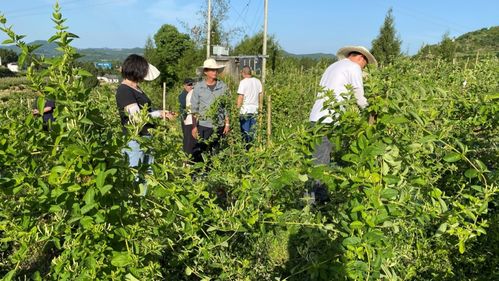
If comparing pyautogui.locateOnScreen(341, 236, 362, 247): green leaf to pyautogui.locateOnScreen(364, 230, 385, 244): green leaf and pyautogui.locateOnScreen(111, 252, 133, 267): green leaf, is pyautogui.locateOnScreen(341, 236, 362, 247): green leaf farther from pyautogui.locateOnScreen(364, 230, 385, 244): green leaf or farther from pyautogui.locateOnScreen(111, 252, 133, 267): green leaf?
pyautogui.locateOnScreen(111, 252, 133, 267): green leaf

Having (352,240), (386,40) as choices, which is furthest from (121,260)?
(386,40)

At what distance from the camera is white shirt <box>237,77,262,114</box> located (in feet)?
21.9

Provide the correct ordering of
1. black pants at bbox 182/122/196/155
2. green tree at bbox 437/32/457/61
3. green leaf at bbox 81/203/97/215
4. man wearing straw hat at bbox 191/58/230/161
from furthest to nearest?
green tree at bbox 437/32/457/61 → black pants at bbox 182/122/196/155 → man wearing straw hat at bbox 191/58/230/161 → green leaf at bbox 81/203/97/215

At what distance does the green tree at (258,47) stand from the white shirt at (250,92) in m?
13.4

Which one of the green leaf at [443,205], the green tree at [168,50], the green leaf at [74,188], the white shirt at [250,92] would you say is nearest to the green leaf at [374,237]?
the green leaf at [443,205]

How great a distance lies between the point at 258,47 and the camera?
2186cm

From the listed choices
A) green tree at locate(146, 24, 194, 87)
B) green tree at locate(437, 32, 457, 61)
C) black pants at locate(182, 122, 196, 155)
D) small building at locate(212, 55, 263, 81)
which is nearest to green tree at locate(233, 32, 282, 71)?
green tree at locate(146, 24, 194, 87)

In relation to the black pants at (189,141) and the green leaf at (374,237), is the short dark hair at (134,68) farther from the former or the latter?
the green leaf at (374,237)

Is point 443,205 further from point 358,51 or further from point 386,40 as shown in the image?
point 386,40

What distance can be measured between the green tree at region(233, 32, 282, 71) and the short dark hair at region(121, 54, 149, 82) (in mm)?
16761

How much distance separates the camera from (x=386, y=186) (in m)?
1.39

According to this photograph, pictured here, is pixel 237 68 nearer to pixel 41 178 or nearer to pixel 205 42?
pixel 205 42

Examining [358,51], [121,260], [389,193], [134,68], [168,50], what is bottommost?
[121,260]

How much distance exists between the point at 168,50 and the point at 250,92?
66.0 ft
